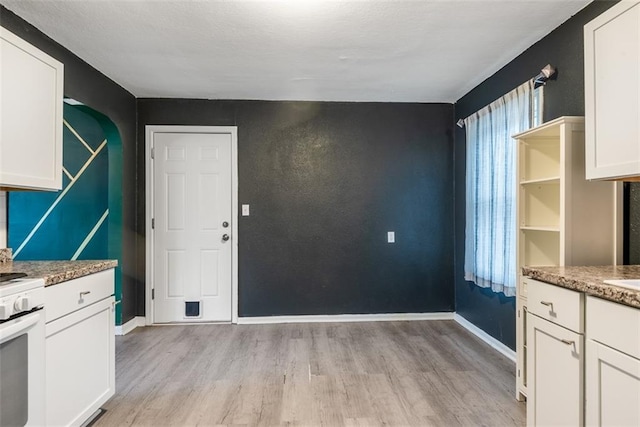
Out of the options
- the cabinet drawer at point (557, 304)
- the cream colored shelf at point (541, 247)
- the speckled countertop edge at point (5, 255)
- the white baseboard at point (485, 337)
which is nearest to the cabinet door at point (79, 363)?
the speckled countertop edge at point (5, 255)

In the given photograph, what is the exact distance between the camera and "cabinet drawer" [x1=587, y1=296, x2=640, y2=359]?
1.20m

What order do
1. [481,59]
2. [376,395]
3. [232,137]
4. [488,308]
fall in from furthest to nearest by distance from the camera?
[232,137] < [488,308] < [481,59] < [376,395]

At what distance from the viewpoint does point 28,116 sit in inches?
78.4

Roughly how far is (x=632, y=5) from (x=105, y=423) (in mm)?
3293

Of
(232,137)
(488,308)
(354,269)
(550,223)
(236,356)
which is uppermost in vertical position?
(232,137)

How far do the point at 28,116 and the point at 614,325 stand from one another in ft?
9.19

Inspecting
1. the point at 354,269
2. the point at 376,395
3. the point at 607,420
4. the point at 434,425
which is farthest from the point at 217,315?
the point at 607,420

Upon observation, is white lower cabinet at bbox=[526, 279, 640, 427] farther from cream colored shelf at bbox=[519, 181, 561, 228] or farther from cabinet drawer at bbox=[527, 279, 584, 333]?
cream colored shelf at bbox=[519, 181, 561, 228]

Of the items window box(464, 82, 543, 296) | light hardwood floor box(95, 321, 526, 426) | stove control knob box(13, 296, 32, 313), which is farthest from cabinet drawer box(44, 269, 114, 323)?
window box(464, 82, 543, 296)

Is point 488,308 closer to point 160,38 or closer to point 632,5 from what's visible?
point 632,5

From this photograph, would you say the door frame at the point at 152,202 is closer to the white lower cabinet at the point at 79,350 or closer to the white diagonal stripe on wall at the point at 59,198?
the white diagonal stripe on wall at the point at 59,198

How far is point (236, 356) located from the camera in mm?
3145

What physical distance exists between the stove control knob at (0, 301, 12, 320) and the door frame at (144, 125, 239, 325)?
2643 millimetres

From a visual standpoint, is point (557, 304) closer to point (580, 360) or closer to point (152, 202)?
point (580, 360)
